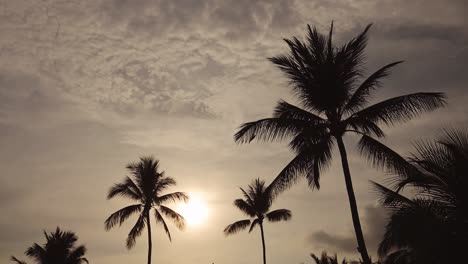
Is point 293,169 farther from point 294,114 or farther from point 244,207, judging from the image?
point 244,207

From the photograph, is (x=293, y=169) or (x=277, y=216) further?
(x=277, y=216)

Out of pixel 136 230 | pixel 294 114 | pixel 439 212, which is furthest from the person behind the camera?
pixel 136 230

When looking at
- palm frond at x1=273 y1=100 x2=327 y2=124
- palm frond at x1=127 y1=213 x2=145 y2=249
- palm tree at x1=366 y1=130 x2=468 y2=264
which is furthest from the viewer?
palm frond at x1=127 y1=213 x2=145 y2=249

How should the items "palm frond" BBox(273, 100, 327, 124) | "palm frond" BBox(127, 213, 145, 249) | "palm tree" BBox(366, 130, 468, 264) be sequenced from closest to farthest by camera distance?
"palm tree" BBox(366, 130, 468, 264) → "palm frond" BBox(273, 100, 327, 124) → "palm frond" BBox(127, 213, 145, 249)

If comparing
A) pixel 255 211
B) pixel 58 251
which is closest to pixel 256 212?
pixel 255 211

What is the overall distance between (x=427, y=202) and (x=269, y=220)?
29.3m

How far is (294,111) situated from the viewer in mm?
15219

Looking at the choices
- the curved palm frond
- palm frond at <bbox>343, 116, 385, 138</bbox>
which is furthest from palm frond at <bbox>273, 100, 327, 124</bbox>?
the curved palm frond

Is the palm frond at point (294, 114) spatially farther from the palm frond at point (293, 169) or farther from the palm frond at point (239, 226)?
the palm frond at point (239, 226)

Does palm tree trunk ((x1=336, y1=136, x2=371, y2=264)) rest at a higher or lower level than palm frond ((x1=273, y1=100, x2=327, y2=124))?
lower

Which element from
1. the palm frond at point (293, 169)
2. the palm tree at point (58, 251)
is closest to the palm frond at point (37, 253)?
the palm tree at point (58, 251)

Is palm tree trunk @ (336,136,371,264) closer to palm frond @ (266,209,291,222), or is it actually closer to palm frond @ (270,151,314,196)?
palm frond @ (270,151,314,196)

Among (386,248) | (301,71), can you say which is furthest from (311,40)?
(386,248)

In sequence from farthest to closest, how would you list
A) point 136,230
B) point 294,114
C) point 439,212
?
point 136,230 → point 294,114 → point 439,212
